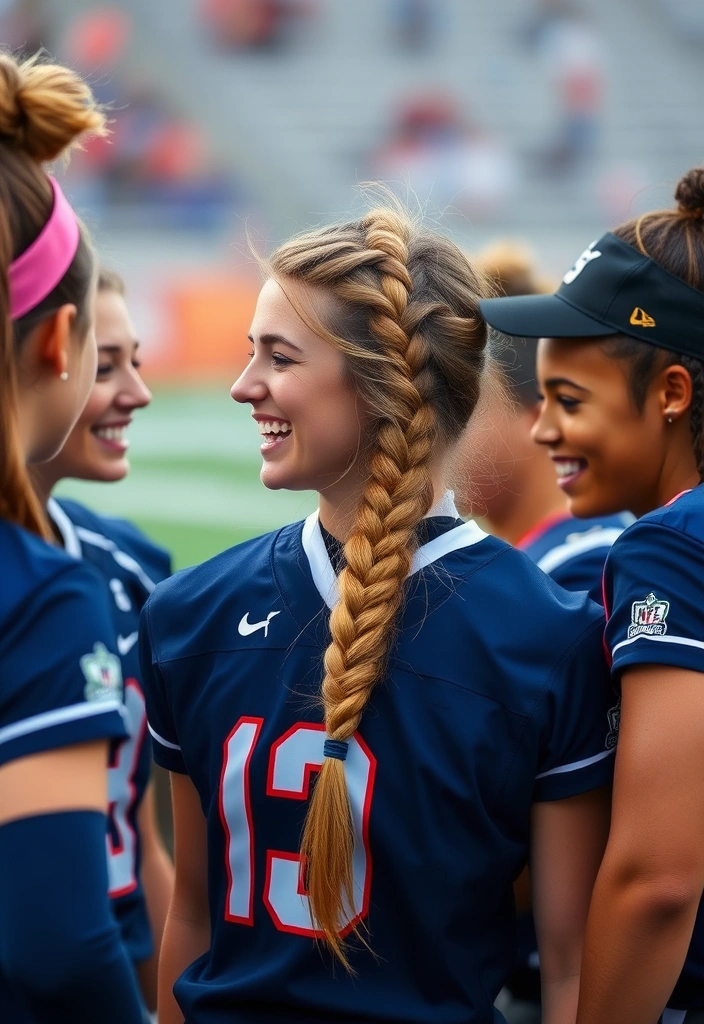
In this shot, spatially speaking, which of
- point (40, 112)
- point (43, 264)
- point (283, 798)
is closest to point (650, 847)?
point (283, 798)

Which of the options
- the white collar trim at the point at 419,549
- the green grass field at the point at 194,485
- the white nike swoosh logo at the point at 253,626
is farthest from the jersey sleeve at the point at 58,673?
the green grass field at the point at 194,485

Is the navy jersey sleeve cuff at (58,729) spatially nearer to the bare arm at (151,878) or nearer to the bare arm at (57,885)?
the bare arm at (57,885)

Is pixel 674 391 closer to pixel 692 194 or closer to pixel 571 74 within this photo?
pixel 692 194

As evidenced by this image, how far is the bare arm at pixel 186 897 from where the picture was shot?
2.01 metres

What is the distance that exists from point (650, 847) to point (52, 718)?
32.4 inches

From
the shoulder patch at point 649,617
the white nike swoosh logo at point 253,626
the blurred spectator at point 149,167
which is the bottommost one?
the blurred spectator at point 149,167

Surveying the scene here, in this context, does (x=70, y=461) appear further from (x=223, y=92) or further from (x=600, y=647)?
(x=223, y=92)

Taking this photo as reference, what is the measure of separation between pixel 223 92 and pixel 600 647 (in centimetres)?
2214

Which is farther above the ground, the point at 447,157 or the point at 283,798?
the point at 283,798

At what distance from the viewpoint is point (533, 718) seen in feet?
5.73

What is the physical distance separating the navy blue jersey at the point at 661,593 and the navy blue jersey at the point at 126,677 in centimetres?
135

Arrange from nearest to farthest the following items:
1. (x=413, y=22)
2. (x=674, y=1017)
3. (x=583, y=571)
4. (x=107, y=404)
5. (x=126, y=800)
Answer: (x=674, y=1017), (x=583, y=571), (x=126, y=800), (x=107, y=404), (x=413, y=22)

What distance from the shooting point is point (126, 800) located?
2.88 meters

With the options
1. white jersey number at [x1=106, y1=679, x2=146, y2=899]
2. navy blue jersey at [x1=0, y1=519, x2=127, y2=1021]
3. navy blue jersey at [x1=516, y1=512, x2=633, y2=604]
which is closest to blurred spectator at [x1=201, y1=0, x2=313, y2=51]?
navy blue jersey at [x1=516, y1=512, x2=633, y2=604]
